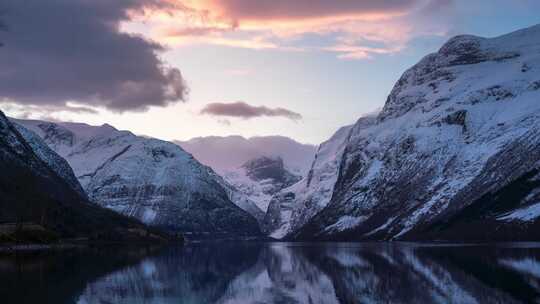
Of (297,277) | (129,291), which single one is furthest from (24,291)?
(297,277)

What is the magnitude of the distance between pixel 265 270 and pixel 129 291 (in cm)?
4879

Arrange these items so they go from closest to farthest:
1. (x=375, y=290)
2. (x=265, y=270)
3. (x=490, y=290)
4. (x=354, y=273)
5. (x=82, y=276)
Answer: (x=490, y=290) < (x=375, y=290) < (x=82, y=276) < (x=354, y=273) < (x=265, y=270)

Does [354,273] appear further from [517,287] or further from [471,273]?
[517,287]

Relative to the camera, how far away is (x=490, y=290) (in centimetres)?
8781

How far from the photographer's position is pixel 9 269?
124m

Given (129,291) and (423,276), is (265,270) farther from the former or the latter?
(129,291)

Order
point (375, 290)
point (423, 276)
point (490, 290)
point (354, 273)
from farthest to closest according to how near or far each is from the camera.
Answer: point (354, 273) → point (423, 276) → point (375, 290) → point (490, 290)

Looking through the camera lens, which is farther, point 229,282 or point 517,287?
point 229,282

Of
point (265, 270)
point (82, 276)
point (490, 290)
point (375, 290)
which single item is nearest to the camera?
point (490, 290)

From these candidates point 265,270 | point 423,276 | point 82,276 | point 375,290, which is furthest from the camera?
point 265,270

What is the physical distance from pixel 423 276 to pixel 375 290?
1824cm

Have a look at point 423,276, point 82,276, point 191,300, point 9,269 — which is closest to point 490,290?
point 423,276

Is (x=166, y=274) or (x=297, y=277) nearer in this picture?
(x=297, y=277)

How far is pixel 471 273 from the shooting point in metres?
112
